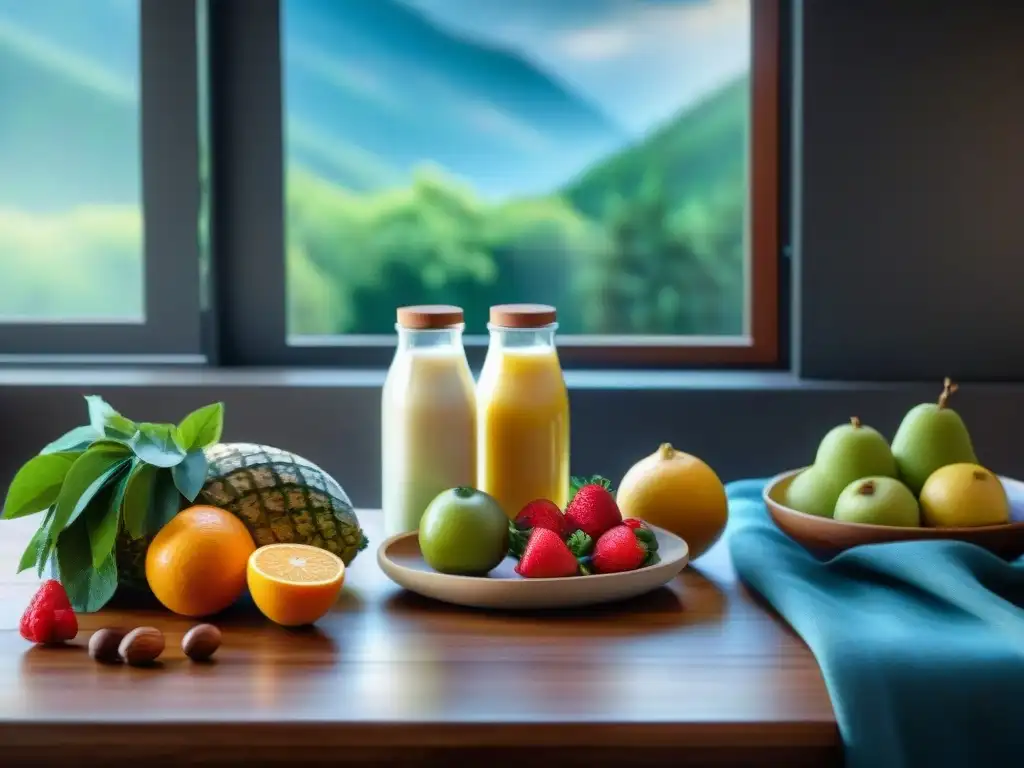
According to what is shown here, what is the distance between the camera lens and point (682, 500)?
1.20 meters

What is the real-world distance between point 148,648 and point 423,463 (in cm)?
Result: 37

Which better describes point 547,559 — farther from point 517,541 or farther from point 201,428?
point 201,428

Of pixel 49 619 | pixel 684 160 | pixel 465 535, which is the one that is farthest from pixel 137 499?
pixel 684 160

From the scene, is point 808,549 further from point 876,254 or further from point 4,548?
point 876,254

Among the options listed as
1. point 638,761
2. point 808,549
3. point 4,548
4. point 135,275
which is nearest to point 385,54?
point 135,275

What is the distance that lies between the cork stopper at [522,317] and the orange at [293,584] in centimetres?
30

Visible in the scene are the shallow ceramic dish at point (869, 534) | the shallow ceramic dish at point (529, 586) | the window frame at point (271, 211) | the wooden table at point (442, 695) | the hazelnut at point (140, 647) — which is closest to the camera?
the wooden table at point (442, 695)

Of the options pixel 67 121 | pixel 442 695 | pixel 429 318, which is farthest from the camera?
pixel 67 121

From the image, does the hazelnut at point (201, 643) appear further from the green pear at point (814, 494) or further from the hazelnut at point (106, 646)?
the green pear at point (814, 494)

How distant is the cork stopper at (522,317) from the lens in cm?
121

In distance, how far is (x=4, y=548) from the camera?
1.32 metres

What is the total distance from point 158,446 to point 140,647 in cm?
23

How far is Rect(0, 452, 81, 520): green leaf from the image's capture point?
1.09m

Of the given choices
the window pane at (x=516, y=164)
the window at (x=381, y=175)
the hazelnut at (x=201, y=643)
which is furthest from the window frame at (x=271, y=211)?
the hazelnut at (x=201, y=643)
